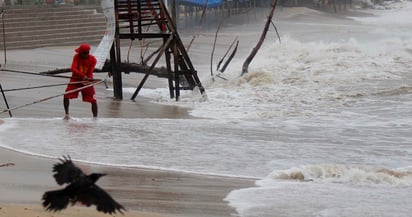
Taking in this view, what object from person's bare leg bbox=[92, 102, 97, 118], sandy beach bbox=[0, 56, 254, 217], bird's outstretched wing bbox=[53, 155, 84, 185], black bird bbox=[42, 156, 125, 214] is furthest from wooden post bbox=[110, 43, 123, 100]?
black bird bbox=[42, 156, 125, 214]

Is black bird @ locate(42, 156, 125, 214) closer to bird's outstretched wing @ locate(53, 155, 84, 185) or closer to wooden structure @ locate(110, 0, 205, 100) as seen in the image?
bird's outstretched wing @ locate(53, 155, 84, 185)

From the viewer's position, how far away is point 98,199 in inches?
114

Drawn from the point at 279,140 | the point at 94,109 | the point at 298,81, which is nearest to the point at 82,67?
the point at 94,109

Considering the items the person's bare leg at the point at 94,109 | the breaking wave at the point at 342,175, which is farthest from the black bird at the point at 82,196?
the person's bare leg at the point at 94,109

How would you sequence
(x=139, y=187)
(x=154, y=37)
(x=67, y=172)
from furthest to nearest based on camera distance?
(x=154, y=37), (x=139, y=187), (x=67, y=172)

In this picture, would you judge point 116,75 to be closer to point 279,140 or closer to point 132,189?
point 279,140

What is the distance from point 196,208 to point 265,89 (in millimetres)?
12020

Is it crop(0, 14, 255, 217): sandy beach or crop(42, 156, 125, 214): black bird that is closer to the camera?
crop(42, 156, 125, 214): black bird

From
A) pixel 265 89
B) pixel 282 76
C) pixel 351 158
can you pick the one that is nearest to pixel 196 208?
pixel 351 158

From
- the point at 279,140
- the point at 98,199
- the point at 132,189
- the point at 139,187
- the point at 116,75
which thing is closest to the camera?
the point at 98,199

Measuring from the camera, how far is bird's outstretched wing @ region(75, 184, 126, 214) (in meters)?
2.88

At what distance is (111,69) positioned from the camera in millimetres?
14875

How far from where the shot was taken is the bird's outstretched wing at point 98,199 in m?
2.88

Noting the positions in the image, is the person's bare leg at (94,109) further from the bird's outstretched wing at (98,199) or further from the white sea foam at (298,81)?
the bird's outstretched wing at (98,199)
